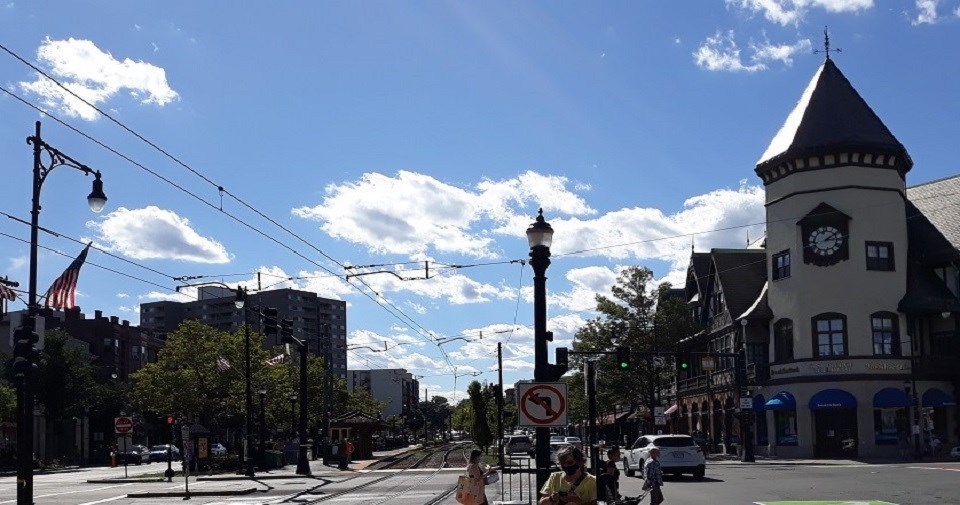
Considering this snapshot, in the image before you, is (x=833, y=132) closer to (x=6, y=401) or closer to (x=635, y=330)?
(x=635, y=330)

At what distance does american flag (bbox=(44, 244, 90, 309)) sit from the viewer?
81.3 ft

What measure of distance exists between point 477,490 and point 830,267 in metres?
44.9

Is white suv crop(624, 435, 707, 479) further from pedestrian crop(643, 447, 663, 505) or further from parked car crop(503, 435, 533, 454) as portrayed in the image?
parked car crop(503, 435, 533, 454)

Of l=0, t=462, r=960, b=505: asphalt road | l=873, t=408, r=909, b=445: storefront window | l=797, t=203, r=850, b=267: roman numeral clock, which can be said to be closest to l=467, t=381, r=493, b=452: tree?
l=0, t=462, r=960, b=505: asphalt road

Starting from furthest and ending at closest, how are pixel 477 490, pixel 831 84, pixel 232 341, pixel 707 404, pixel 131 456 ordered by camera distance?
pixel 131 456
pixel 707 404
pixel 232 341
pixel 831 84
pixel 477 490

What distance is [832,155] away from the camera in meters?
56.0

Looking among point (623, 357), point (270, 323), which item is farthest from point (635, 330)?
point (270, 323)

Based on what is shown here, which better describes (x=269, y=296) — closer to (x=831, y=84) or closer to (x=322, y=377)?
(x=322, y=377)

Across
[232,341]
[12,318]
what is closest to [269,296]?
[12,318]

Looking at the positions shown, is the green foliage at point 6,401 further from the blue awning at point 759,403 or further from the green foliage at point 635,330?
the blue awning at point 759,403

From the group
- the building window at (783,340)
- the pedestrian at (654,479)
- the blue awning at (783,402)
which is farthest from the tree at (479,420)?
the pedestrian at (654,479)

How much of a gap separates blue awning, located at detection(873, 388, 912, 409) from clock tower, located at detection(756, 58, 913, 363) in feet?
6.88

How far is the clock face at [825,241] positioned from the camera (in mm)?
56312

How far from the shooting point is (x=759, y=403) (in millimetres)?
60156
